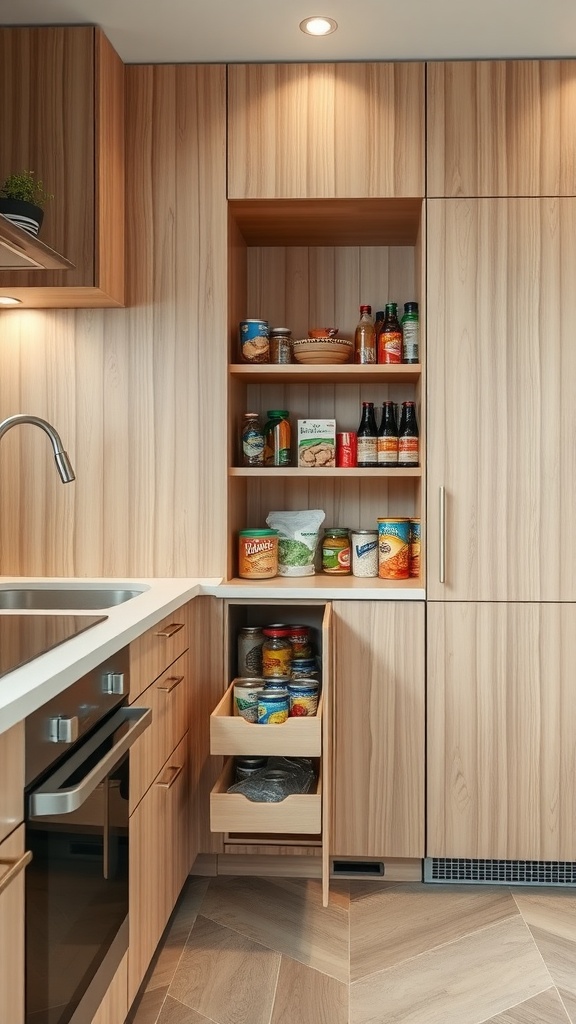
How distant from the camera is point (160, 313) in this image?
2.46 metres

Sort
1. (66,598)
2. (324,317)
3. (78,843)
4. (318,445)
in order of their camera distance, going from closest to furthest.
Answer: (78,843)
(66,598)
(318,445)
(324,317)

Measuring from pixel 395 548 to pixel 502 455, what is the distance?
43cm

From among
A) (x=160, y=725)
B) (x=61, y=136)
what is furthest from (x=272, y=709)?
(x=61, y=136)

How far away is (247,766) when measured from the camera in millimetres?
2336

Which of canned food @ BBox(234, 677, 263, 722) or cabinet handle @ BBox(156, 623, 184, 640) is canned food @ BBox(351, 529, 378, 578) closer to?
canned food @ BBox(234, 677, 263, 722)

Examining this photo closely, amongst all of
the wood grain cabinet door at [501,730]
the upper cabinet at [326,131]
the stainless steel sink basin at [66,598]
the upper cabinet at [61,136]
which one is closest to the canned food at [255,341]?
the upper cabinet at [326,131]

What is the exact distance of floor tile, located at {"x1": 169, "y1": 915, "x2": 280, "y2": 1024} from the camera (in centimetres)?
182

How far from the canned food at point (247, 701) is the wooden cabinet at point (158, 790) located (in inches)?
5.4

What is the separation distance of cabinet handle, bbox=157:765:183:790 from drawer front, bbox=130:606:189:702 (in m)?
0.26

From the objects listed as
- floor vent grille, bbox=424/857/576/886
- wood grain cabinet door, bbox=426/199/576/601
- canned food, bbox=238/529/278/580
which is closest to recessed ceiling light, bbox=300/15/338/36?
wood grain cabinet door, bbox=426/199/576/601

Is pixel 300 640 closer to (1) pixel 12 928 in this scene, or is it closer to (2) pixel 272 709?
(2) pixel 272 709

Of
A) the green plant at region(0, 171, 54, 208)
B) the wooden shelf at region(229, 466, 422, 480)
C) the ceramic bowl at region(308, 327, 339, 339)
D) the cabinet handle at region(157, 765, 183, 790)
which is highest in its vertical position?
the green plant at region(0, 171, 54, 208)

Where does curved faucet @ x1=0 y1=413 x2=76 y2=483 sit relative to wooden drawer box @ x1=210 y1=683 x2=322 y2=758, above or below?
above

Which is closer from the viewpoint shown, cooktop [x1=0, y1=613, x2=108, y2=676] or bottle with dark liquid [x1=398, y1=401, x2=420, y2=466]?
cooktop [x1=0, y1=613, x2=108, y2=676]
